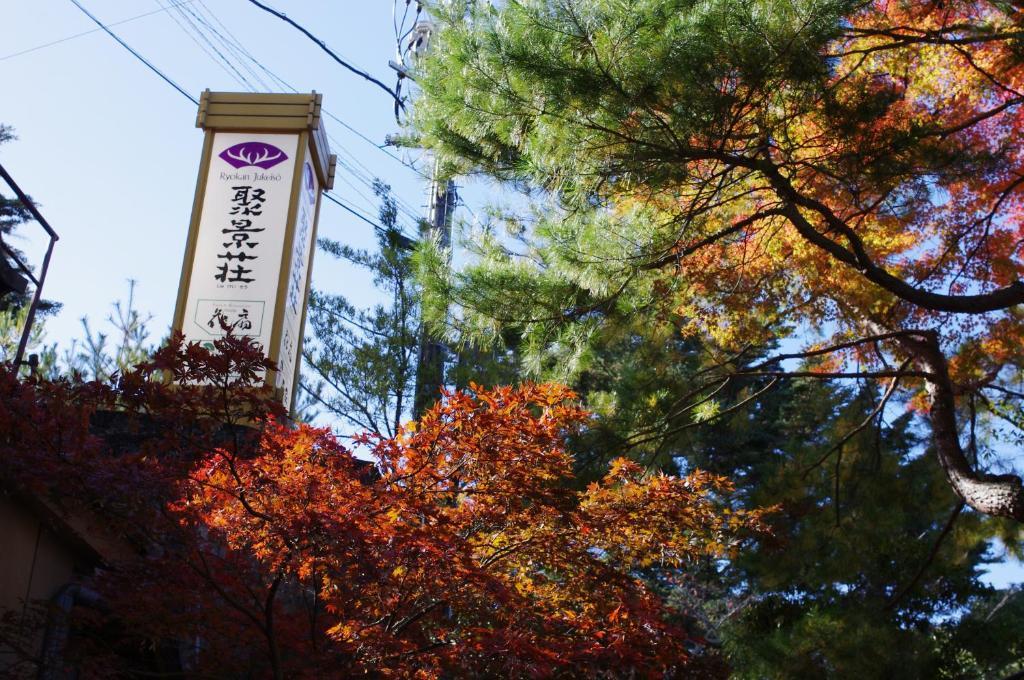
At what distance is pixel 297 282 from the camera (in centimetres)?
605

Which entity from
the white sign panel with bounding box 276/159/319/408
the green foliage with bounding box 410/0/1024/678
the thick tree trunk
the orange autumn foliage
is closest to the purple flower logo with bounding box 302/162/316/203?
the white sign panel with bounding box 276/159/319/408

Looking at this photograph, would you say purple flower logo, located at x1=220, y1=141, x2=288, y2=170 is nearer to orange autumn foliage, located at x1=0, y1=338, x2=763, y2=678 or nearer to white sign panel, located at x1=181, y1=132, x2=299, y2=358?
white sign panel, located at x1=181, y1=132, x2=299, y2=358

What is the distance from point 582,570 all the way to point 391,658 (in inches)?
44.2

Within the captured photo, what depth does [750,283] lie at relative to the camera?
7727 mm

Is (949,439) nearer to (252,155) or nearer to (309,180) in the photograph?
(309,180)

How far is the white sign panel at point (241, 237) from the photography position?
5.70 m

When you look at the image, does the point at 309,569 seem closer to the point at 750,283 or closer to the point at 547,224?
the point at 547,224

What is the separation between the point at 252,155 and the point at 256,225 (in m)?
0.56

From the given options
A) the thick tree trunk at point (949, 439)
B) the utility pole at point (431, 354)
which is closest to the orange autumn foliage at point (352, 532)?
the thick tree trunk at point (949, 439)

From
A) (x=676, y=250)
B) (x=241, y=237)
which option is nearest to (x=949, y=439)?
(x=676, y=250)

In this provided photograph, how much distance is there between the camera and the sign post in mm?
5711

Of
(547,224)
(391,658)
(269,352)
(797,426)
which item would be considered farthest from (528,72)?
(797,426)

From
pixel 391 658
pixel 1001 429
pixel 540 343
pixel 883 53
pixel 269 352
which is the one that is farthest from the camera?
pixel 1001 429

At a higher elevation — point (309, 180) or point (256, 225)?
point (309, 180)
